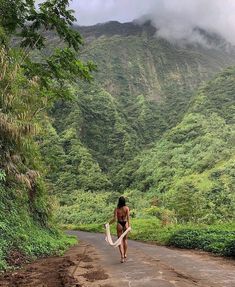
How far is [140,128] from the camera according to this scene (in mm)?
118438

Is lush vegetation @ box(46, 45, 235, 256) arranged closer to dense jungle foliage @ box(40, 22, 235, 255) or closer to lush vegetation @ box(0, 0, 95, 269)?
dense jungle foliage @ box(40, 22, 235, 255)

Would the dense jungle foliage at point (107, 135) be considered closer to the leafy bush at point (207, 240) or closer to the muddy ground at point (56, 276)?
the leafy bush at point (207, 240)

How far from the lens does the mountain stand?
76250 millimetres

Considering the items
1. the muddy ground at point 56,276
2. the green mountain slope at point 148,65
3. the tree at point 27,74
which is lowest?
the muddy ground at point 56,276

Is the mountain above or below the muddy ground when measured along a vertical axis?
above

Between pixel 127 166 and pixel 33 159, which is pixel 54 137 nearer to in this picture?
pixel 127 166

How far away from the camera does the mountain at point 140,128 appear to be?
7625cm

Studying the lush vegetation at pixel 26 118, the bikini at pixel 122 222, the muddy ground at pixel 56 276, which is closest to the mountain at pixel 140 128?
the lush vegetation at pixel 26 118

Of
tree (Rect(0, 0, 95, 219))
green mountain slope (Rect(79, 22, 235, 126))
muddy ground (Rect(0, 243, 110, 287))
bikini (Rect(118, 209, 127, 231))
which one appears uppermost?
green mountain slope (Rect(79, 22, 235, 126))

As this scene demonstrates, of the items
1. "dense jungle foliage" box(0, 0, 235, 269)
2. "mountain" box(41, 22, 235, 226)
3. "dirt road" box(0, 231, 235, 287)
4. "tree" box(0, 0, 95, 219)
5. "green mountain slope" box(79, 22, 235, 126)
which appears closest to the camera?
"dirt road" box(0, 231, 235, 287)

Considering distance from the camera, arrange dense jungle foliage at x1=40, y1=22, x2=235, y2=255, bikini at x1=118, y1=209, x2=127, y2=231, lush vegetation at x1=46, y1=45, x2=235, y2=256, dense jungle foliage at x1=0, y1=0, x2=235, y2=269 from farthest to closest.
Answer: dense jungle foliage at x1=40, y1=22, x2=235, y2=255 → lush vegetation at x1=46, y1=45, x2=235, y2=256 → dense jungle foliage at x1=0, y1=0, x2=235, y2=269 → bikini at x1=118, y1=209, x2=127, y2=231

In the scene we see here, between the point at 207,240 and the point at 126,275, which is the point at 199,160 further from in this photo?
the point at 126,275

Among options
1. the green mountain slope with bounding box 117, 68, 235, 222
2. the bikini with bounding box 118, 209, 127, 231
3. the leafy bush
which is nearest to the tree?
the bikini with bounding box 118, 209, 127, 231

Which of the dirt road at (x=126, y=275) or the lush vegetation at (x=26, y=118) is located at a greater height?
the lush vegetation at (x=26, y=118)
